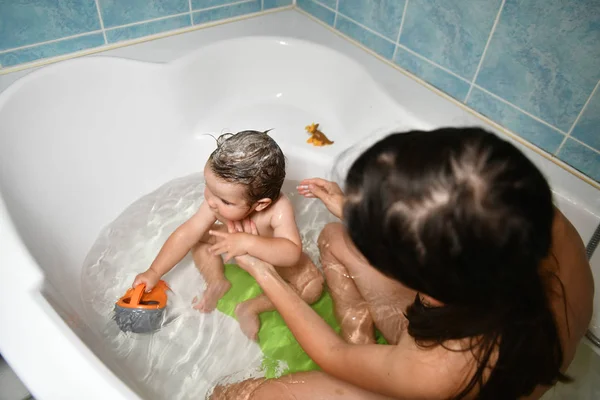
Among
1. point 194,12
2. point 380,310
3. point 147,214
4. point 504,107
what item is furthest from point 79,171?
point 504,107

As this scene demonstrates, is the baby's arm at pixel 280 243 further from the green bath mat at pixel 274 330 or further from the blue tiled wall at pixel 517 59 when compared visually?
the blue tiled wall at pixel 517 59

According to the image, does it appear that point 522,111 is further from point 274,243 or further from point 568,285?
point 274,243

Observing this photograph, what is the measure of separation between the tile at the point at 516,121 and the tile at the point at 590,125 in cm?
4

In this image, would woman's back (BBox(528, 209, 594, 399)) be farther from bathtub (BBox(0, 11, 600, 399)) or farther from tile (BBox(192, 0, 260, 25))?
tile (BBox(192, 0, 260, 25))

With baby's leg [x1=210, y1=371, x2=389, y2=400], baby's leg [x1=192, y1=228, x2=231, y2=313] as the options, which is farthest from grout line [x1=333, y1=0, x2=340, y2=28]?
baby's leg [x1=210, y1=371, x2=389, y2=400]

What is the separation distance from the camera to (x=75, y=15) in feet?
3.72

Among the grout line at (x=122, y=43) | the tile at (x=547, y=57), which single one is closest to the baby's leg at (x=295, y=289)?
Result: the tile at (x=547, y=57)

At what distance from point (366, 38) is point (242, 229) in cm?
76

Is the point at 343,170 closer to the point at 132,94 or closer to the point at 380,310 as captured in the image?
the point at 380,310

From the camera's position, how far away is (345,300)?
1016 mm

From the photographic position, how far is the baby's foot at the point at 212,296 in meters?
1.06

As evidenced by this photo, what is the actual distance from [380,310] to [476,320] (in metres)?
0.47

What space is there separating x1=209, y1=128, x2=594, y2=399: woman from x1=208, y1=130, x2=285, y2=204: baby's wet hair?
1.17ft

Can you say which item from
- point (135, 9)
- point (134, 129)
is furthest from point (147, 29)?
point (134, 129)
